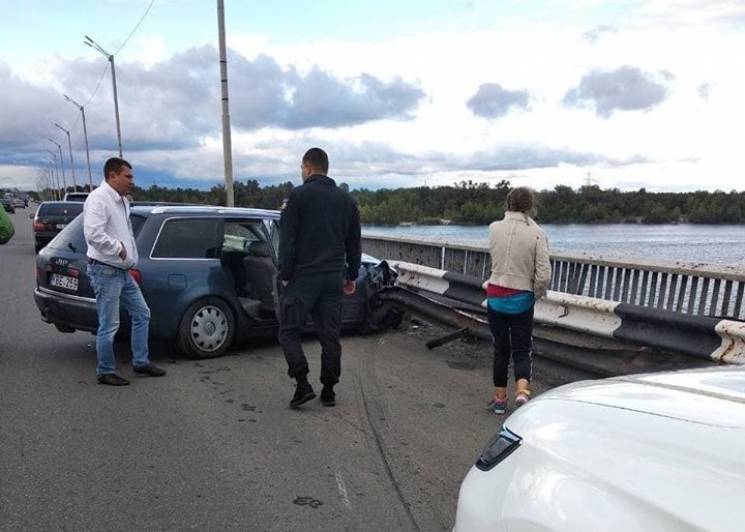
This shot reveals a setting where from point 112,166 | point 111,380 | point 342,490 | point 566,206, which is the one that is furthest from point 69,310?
point 566,206

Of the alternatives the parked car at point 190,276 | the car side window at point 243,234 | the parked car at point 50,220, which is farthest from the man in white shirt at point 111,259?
the parked car at point 50,220

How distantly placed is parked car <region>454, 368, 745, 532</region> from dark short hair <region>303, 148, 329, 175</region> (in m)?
3.50

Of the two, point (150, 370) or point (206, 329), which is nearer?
point (150, 370)

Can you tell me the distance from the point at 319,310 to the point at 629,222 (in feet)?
10.1

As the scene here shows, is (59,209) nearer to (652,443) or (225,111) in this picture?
(225,111)

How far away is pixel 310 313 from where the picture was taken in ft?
18.3

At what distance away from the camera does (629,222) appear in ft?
20.8

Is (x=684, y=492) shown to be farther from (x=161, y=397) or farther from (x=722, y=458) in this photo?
(x=161, y=397)

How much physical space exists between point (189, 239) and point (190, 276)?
43 cm

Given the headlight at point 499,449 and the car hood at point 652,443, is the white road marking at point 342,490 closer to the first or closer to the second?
the headlight at point 499,449

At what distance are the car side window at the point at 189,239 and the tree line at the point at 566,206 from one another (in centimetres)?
159

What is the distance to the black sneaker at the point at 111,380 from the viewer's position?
5.90 m

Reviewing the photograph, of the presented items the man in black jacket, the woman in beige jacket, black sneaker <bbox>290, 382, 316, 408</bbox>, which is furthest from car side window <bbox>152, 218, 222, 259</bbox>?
the woman in beige jacket

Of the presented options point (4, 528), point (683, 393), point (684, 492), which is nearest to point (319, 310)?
point (4, 528)
